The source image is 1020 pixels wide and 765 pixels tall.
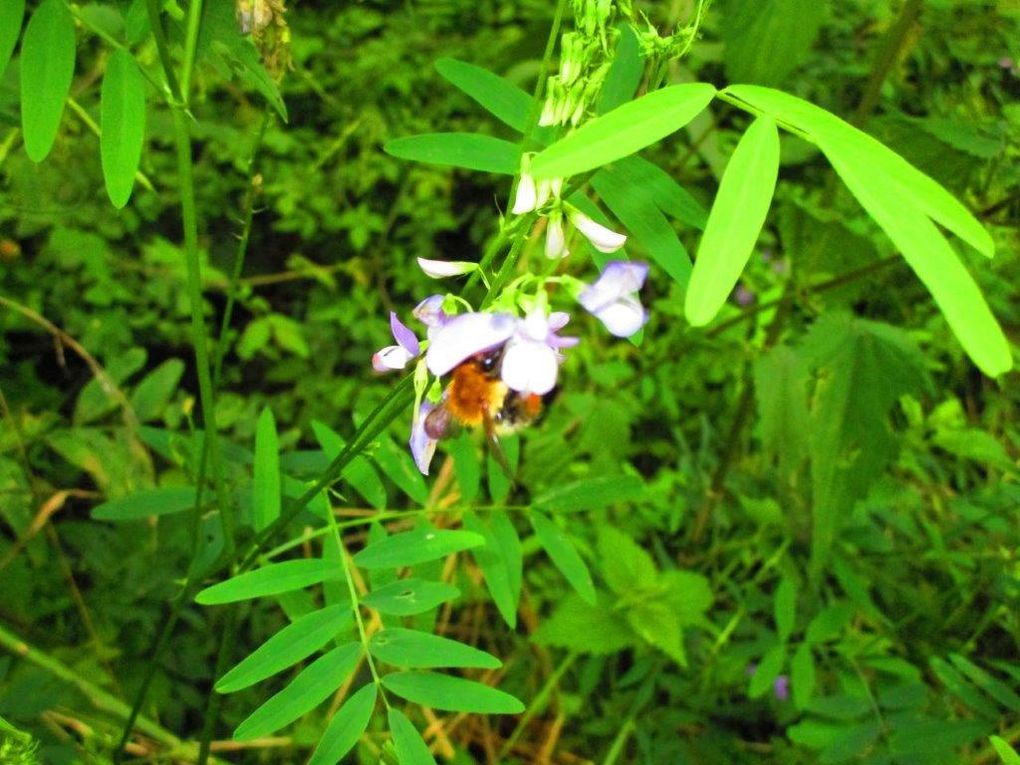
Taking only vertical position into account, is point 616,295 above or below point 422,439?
above

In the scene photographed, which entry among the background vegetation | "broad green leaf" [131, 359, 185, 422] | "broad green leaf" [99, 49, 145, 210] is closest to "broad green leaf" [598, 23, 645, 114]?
the background vegetation

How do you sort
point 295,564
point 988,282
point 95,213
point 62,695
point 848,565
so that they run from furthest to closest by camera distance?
point 95,213, point 988,282, point 848,565, point 62,695, point 295,564

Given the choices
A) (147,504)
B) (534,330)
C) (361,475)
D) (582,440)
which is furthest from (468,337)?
(582,440)

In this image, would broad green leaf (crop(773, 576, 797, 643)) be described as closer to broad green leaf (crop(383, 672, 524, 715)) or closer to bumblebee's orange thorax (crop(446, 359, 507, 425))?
broad green leaf (crop(383, 672, 524, 715))

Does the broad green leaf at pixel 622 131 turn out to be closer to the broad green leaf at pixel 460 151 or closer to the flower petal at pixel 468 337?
the flower petal at pixel 468 337

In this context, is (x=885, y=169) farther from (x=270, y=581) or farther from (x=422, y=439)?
(x=270, y=581)

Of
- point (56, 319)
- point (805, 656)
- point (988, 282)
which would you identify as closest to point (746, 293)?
point (988, 282)

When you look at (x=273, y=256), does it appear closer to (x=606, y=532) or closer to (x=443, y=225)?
(x=443, y=225)
